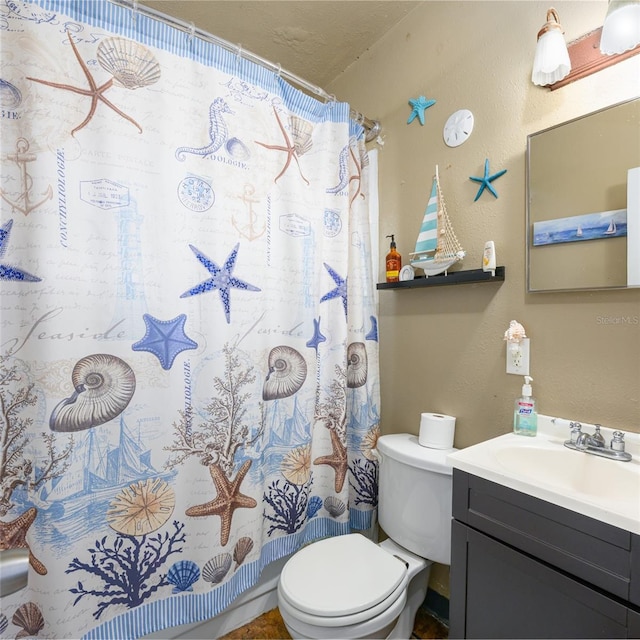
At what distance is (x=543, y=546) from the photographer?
0.83 meters

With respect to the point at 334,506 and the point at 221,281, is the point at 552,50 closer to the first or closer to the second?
the point at 221,281

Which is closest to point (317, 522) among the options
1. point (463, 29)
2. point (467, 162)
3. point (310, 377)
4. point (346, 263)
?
point (310, 377)

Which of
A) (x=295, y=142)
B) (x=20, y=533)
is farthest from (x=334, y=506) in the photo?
(x=295, y=142)

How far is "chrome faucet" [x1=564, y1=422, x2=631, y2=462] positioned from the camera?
3.31 feet

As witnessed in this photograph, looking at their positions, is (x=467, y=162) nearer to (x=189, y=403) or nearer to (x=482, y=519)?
(x=482, y=519)

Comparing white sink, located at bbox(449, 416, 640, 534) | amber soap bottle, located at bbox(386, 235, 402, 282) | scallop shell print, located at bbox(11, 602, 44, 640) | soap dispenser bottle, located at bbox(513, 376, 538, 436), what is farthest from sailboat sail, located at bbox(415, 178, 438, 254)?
scallop shell print, located at bbox(11, 602, 44, 640)

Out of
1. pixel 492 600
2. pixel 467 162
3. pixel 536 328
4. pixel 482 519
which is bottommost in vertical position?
pixel 492 600

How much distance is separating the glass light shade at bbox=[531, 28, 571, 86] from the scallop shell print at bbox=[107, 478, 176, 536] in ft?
5.90

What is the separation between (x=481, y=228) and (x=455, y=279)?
228 millimetres

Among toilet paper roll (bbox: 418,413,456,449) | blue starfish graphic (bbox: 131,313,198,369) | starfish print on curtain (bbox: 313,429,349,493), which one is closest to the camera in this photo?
blue starfish graphic (bbox: 131,313,198,369)

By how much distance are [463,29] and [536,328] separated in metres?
1.23

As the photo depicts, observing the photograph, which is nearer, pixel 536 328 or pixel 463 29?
pixel 536 328

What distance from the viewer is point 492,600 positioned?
918 mm

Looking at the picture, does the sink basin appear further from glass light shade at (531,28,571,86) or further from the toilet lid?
glass light shade at (531,28,571,86)
